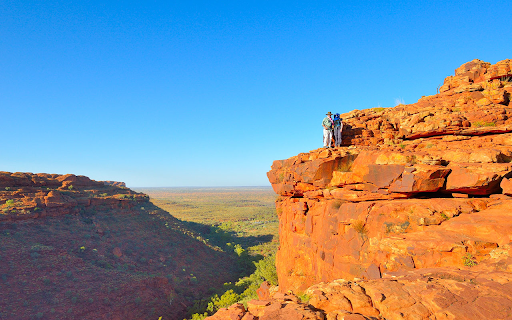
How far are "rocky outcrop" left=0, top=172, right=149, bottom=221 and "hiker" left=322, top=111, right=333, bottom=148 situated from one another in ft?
97.9

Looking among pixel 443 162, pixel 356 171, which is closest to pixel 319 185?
pixel 356 171

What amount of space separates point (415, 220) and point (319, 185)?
5564 mm

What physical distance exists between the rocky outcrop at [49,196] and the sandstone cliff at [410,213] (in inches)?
1000

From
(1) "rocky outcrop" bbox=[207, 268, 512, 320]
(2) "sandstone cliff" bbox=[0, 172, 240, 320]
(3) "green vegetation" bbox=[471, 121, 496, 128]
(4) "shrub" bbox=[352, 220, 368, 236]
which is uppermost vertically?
(3) "green vegetation" bbox=[471, 121, 496, 128]

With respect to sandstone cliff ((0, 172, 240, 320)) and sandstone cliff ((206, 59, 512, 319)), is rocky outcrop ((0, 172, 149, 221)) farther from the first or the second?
sandstone cliff ((206, 59, 512, 319))

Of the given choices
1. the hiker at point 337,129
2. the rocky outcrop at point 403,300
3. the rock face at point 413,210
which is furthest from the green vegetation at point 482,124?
the rocky outcrop at point 403,300

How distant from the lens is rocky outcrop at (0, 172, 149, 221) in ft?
81.9

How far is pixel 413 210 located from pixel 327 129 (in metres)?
8.46

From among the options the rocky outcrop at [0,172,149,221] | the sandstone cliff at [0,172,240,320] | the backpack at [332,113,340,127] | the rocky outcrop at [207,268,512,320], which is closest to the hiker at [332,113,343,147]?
the backpack at [332,113,340,127]

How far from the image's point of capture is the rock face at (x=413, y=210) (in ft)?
19.8

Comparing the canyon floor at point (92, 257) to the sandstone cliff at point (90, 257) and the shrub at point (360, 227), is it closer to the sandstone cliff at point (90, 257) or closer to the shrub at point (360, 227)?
the sandstone cliff at point (90, 257)

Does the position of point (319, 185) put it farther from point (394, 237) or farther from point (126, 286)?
point (126, 286)

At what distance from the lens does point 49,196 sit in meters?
27.1

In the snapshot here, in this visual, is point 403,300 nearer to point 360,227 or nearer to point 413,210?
point 413,210
